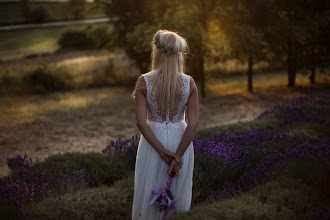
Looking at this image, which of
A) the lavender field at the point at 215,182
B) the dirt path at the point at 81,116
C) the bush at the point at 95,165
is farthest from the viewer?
the dirt path at the point at 81,116

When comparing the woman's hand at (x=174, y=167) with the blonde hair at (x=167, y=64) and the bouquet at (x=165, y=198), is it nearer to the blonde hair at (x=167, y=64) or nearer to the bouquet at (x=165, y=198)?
the bouquet at (x=165, y=198)

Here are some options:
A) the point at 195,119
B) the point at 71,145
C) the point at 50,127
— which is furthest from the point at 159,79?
the point at 50,127

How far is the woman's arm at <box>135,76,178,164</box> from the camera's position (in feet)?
10.2

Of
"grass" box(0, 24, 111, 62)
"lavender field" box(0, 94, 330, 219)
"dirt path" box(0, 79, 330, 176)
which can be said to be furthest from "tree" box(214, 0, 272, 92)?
"grass" box(0, 24, 111, 62)

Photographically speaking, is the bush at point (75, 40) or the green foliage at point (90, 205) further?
the bush at point (75, 40)

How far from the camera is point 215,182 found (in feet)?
15.7

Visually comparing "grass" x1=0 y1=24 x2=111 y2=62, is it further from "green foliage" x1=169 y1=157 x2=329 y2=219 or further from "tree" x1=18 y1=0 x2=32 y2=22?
"green foliage" x1=169 y1=157 x2=329 y2=219

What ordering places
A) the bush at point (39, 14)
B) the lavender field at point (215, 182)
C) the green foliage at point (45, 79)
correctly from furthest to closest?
the bush at point (39, 14)
the green foliage at point (45, 79)
the lavender field at point (215, 182)

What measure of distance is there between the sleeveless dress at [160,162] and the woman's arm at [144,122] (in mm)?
84

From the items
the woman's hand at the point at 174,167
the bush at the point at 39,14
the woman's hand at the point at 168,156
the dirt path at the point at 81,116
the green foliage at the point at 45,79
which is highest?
the bush at the point at 39,14

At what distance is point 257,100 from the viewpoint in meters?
13.0

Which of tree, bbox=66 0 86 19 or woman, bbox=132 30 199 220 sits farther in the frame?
tree, bbox=66 0 86 19

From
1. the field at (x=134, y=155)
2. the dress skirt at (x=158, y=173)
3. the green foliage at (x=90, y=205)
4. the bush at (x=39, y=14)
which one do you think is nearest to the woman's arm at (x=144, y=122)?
the dress skirt at (x=158, y=173)

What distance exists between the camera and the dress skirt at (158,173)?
331cm
